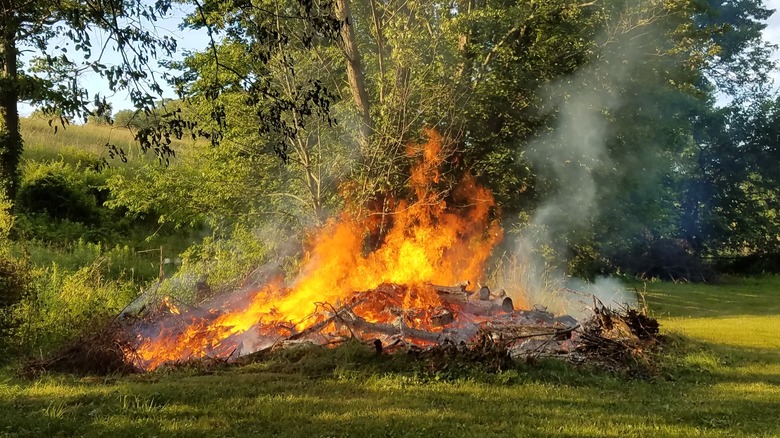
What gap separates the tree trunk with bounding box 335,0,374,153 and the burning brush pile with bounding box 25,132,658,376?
120 cm

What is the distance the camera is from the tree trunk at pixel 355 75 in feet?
40.7

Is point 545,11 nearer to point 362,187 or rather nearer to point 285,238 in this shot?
point 362,187

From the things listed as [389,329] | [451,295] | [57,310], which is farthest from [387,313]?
[57,310]

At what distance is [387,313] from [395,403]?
10.8ft

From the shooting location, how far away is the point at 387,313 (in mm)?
9500

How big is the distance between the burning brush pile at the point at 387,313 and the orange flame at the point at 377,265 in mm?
22

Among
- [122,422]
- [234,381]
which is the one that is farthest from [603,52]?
[122,422]

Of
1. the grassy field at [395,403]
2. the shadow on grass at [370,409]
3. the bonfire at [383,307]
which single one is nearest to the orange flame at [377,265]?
the bonfire at [383,307]

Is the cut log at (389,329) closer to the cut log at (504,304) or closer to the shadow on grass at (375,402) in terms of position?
the shadow on grass at (375,402)

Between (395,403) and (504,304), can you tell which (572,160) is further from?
(395,403)

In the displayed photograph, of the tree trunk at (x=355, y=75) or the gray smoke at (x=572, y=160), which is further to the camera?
the gray smoke at (x=572, y=160)

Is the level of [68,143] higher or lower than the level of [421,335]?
higher

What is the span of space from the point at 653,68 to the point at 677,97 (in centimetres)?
314

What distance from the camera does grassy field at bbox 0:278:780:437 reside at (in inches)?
214
